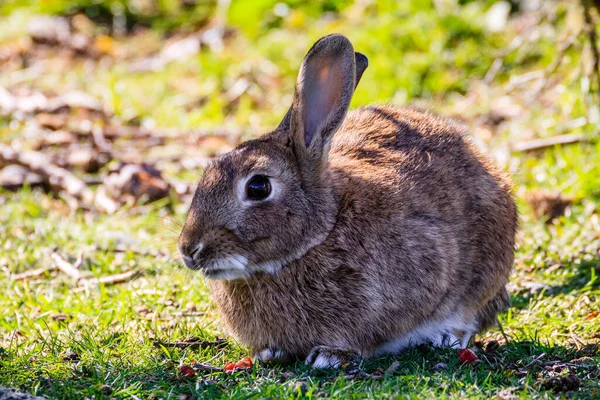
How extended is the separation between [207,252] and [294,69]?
238 inches

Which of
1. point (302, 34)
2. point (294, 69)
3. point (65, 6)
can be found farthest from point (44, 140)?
point (65, 6)

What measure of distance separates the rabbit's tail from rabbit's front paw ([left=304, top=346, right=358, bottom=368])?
1.03 m

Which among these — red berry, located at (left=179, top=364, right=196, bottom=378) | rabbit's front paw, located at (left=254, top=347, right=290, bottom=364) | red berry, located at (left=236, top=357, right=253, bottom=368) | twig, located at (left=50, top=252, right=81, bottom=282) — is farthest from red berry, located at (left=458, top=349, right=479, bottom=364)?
twig, located at (left=50, top=252, right=81, bottom=282)

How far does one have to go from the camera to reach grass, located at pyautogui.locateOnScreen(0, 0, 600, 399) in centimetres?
398

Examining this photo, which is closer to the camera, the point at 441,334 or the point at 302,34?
the point at 441,334

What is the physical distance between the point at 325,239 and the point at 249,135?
3875mm

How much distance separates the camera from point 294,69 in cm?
975

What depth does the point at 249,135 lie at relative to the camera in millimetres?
7980

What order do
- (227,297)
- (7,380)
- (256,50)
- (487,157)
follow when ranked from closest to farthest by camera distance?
(7,380), (227,297), (487,157), (256,50)

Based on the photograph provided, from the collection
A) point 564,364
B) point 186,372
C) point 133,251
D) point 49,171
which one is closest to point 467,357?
point 564,364

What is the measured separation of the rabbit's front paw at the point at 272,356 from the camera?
4234mm

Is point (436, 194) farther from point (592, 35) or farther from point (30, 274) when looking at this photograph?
point (592, 35)

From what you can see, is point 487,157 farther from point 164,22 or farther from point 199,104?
point 164,22

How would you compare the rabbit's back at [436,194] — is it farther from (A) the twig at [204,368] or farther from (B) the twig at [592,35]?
(B) the twig at [592,35]
